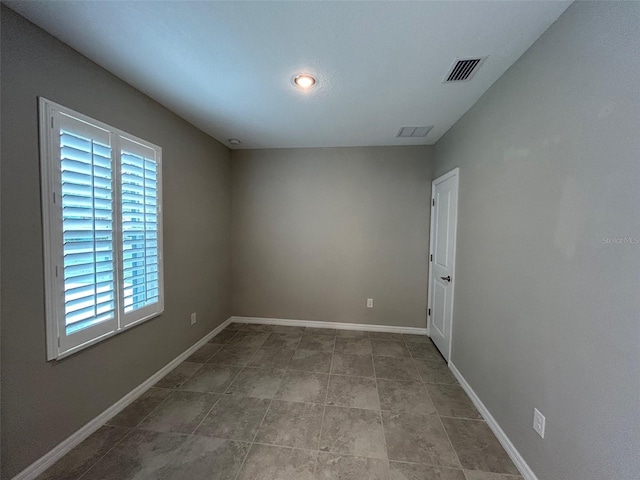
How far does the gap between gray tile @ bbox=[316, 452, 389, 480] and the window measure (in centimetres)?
172

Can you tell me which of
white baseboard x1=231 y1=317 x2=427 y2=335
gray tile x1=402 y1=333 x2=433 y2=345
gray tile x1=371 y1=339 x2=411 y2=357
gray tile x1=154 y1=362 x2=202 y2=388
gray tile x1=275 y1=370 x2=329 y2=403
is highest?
white baseboard x1=231 y1=317 x2=427 y2=335

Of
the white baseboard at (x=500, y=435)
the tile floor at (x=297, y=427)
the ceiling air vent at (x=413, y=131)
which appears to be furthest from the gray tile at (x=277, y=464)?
the ceiling air vent at (x=413, y=131)

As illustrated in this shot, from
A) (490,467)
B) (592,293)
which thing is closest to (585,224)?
(592,293)

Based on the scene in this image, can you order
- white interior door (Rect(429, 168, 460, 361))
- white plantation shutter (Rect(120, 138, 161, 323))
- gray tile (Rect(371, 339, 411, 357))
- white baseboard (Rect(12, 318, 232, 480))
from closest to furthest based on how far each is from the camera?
white baseboard (Rect(12, 318, 232, 480)), white plantation shutter (Rect(120, 138, 161, 323)), white interior door (Rect(429, 168, 460, 361)), gray tile (Rect(371, 339, 411, 357))

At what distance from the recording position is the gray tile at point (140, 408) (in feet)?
5.71

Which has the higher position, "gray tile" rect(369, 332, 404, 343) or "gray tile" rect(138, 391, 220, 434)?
"gray tile" rect(369, 332, 404, 343)

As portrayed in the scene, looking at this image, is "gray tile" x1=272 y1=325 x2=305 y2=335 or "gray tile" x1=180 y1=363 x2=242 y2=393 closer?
"gray tile" x1=180 y1=363 x2=242 y2=393

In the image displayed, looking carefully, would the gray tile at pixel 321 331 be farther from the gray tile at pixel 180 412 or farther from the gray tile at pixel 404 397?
the gray tile at pixel 180 412

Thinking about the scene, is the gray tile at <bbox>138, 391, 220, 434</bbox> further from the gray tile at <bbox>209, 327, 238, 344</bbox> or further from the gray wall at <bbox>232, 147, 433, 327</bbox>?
the gray wall at <bbox>232, 147, 433, 327</bbox>

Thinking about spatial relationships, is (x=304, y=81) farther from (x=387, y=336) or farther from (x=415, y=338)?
(x=415, y=338)

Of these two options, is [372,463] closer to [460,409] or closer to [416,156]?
[460,409]

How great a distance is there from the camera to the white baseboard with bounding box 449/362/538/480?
1.37m

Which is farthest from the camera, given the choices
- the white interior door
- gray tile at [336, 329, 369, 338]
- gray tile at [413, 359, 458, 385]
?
gray tile at [336, 329, 369, 338]

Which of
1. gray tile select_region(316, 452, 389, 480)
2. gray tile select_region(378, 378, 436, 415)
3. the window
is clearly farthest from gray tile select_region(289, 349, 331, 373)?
the window
